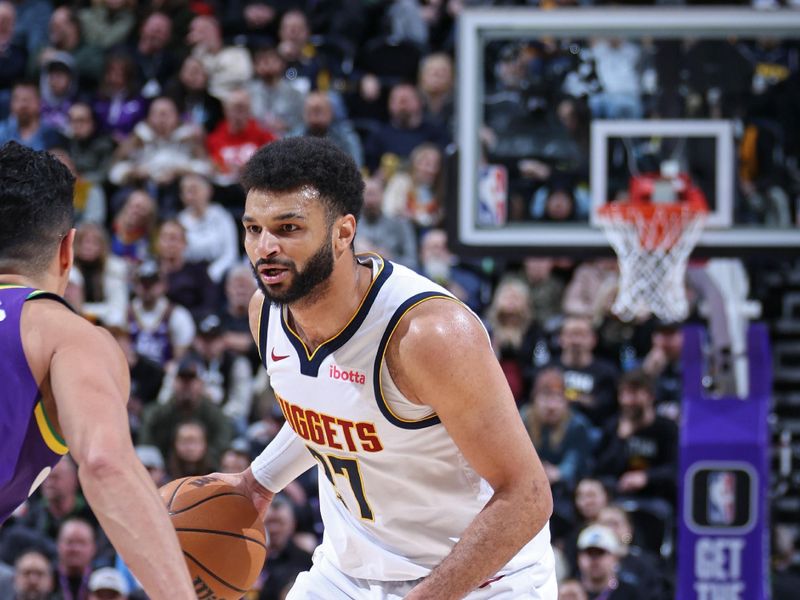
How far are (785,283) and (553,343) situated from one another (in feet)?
7.32

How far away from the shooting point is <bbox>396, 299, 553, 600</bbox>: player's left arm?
11.2 feet

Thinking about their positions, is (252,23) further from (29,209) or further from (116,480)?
(116,480)

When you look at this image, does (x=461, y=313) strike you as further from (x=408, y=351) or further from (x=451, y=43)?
(x=451, y=43)

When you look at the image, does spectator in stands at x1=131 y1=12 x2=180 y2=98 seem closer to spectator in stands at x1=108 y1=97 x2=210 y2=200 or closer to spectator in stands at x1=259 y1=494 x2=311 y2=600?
spectator in stands at x1=108 y1=97 x2=210 y2=200

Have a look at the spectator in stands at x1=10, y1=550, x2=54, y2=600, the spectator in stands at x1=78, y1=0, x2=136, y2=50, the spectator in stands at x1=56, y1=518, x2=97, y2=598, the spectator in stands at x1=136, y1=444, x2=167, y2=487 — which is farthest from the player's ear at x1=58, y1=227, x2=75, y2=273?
the spectator in stands at x1=78, y1=0, x2=136, y2=50

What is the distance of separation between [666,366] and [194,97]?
4.73 meters

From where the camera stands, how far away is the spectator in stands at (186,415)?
8.77 metres

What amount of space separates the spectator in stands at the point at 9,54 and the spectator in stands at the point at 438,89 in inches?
145

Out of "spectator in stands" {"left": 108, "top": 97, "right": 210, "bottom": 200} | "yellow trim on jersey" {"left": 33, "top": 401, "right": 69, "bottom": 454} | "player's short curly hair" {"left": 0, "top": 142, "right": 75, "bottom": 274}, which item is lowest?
"yellow trim on jersey" {"left": 33, "top": 401, "right": 69, "bottom": 454}

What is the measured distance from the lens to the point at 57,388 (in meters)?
2.65

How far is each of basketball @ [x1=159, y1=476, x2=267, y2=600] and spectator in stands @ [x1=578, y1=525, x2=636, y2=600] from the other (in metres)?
3.88

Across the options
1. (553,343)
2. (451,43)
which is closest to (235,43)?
(451,43)

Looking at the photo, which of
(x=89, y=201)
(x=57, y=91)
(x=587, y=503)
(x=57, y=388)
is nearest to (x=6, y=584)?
(x=587, y=503)

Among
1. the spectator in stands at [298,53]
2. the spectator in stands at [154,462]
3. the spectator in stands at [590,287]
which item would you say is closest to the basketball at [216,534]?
the spectator in stands at [154,462]
